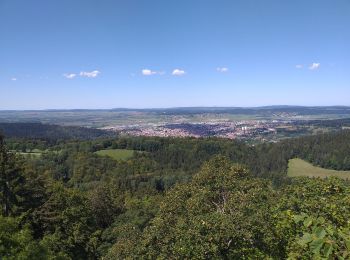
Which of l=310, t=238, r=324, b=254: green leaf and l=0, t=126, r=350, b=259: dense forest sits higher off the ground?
l=310, t=238, r=324, b=254: green leaf

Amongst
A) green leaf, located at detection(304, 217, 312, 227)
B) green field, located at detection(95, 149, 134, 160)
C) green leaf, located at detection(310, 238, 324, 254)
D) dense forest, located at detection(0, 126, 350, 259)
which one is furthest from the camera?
green field, located at detection(95, 149, 134, 160)

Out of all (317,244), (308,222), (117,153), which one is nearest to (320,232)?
(317,244)

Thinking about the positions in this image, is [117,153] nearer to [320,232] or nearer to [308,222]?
[308,222]

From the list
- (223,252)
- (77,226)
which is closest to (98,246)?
(77,226)

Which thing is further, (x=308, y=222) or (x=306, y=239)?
(x=308, y=222)

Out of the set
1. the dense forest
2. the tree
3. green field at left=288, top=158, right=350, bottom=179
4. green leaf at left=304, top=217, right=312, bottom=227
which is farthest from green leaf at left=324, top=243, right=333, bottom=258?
green field at left=288, top=158, right=350, bottom=179

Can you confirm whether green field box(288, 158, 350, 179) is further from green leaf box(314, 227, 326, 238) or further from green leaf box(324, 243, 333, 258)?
green leaf box(324, 243, 333, 258)
